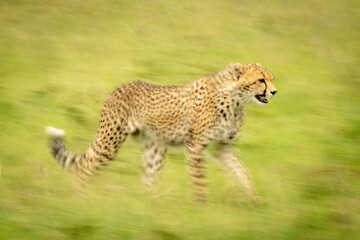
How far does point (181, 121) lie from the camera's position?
5387 millimetres

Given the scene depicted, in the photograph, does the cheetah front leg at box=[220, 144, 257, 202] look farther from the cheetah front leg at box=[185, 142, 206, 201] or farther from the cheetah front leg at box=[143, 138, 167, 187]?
the cheetah front leg at box=[143, 138, 167, 187]

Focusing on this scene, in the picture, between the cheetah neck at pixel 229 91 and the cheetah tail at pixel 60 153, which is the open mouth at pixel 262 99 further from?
the cheetah tail at pixel 60 153

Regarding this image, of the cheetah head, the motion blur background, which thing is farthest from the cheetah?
the motion blur background

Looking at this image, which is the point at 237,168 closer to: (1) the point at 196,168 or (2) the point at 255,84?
(1) the point at 196,168

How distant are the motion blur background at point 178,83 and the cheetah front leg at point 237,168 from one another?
9cm

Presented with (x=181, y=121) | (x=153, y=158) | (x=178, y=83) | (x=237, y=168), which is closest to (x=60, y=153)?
(x=153, y=158)

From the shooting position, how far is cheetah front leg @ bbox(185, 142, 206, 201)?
490 centimetres

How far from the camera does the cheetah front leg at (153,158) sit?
213 inches

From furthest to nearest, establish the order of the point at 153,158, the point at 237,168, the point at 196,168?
the point at 153,158, the point at 237,168, the point at 196,168

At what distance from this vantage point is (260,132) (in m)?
A: 6.63

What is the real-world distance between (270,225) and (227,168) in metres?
0.93

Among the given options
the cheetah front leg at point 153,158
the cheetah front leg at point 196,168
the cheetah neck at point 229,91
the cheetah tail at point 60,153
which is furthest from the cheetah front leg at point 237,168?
the cheetah tail at point 60,153

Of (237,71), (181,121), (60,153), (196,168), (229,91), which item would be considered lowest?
(60,153)

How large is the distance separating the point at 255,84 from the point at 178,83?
100 inches
